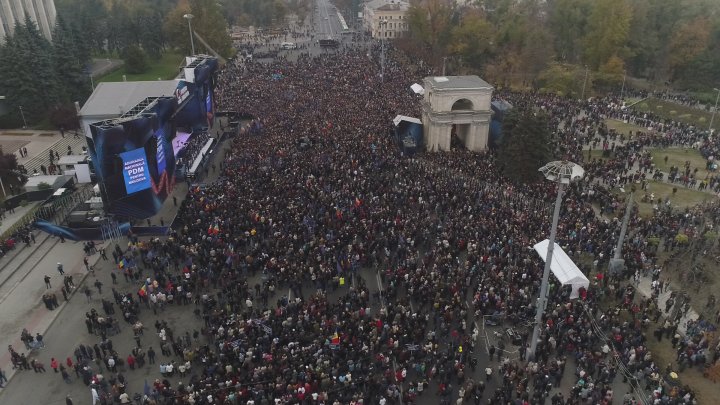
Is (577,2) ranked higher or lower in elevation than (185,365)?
higher

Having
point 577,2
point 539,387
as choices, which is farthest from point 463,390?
point 577,2

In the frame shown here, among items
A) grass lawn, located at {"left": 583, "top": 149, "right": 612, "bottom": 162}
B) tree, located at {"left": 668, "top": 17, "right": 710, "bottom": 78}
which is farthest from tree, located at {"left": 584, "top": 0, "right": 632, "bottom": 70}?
grass lawn, located at {"left": 583, "top": 149, "right": 612, "bottom": 162}

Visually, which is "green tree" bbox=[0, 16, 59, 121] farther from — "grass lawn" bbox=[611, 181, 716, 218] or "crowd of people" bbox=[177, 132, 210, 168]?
"grass lawn" bbox=[611, 181, 716, 218]

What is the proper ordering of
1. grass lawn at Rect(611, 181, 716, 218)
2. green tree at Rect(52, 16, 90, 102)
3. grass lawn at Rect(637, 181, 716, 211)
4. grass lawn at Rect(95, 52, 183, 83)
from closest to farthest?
grass lawn at Rect(611, 181, 716, 218), grass lawn at Rect(637, 181, 716, 211), green tree at Rect(52, 16, 90, 102), grass lawn at Rect(95, 52, 183, 83)

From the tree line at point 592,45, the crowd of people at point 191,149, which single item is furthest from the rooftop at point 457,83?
the tree line at point 592,45

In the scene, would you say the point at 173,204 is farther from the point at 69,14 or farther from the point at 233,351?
the point at 69,14

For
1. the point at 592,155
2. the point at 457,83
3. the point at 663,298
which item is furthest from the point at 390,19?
the point at 663,298

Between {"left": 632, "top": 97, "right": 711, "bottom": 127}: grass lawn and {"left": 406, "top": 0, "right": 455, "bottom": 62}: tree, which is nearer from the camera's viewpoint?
{"left": 632, "top": 97, "right": 711, "bottom": 127}: grass lawn
